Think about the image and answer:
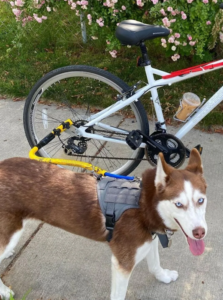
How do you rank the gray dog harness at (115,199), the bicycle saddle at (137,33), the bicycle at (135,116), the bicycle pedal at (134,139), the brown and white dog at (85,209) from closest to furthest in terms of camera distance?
the brown and white dog at (85,209)
the gray dog harness at (115,199)
the bicycle saddle at (137,33)
the bicycle at (135,116)
the bicycle pedal at (134,139)

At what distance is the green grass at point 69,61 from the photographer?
469 centimetres

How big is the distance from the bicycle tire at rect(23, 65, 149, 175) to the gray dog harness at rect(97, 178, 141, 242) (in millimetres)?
1105

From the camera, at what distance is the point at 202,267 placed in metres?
2.61

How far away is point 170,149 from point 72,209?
1341 millimetres

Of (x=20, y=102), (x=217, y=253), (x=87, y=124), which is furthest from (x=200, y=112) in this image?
(x=20, y=102)

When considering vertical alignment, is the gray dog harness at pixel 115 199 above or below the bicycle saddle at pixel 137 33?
below

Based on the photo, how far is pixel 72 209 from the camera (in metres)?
2.10

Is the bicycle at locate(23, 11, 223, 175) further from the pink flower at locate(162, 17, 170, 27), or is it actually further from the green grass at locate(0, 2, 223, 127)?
the green grass at locate(0, 2, 223, 127)

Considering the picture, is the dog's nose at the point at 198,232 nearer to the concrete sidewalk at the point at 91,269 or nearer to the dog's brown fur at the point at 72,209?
the dog's brown fur at the point at 72,209

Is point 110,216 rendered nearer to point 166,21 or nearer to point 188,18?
point 166,21

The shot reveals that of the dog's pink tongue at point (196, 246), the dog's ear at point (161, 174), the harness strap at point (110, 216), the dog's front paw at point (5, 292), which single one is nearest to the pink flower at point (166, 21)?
the dog's ear at point (161, 174)

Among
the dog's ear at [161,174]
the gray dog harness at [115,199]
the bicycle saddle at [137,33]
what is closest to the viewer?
the dog's ear at [161,174]

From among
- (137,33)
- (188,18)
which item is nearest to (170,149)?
(137,33)

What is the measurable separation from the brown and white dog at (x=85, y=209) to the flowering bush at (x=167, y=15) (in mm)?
2213
